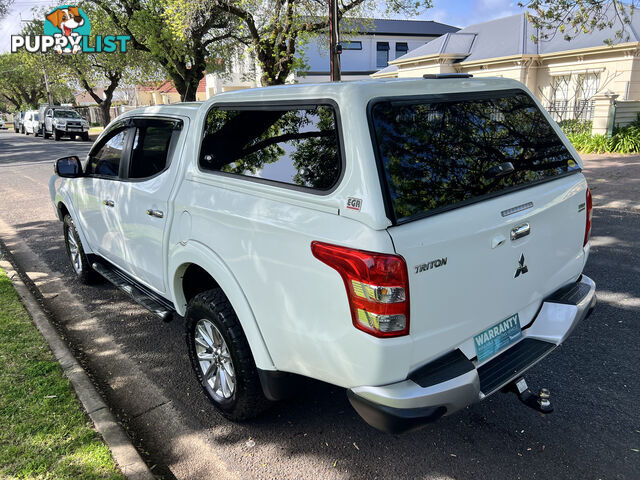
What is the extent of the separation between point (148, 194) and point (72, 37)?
2998cm

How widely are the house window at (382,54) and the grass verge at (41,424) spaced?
1647 inches

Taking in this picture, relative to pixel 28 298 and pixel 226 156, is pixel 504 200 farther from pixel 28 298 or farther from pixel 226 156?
pixel 28 298

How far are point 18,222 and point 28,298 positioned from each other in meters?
4.71

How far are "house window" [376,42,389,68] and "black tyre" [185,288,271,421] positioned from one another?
4226 cm

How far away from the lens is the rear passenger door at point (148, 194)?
11.7ft

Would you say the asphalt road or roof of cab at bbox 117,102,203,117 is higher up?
roof of cab at bbox 117,102,203,117

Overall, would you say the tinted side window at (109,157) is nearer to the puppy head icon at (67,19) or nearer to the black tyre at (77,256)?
the black tyre at (77,256)

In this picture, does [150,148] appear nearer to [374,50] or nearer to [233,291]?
[233,291]

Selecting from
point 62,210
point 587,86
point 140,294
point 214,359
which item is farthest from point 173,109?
point 587,86

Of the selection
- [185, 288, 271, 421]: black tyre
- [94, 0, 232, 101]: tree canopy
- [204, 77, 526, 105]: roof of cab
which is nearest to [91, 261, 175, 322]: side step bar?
[185, 288, 271, 421]: black tyre

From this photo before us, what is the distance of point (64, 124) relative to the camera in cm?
3169

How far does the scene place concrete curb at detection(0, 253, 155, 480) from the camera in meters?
2.83

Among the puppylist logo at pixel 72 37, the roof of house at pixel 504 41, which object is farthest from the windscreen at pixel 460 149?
the puppylist logo at pixel 72 37

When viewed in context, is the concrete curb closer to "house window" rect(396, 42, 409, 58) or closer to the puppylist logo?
the puppylist logo
